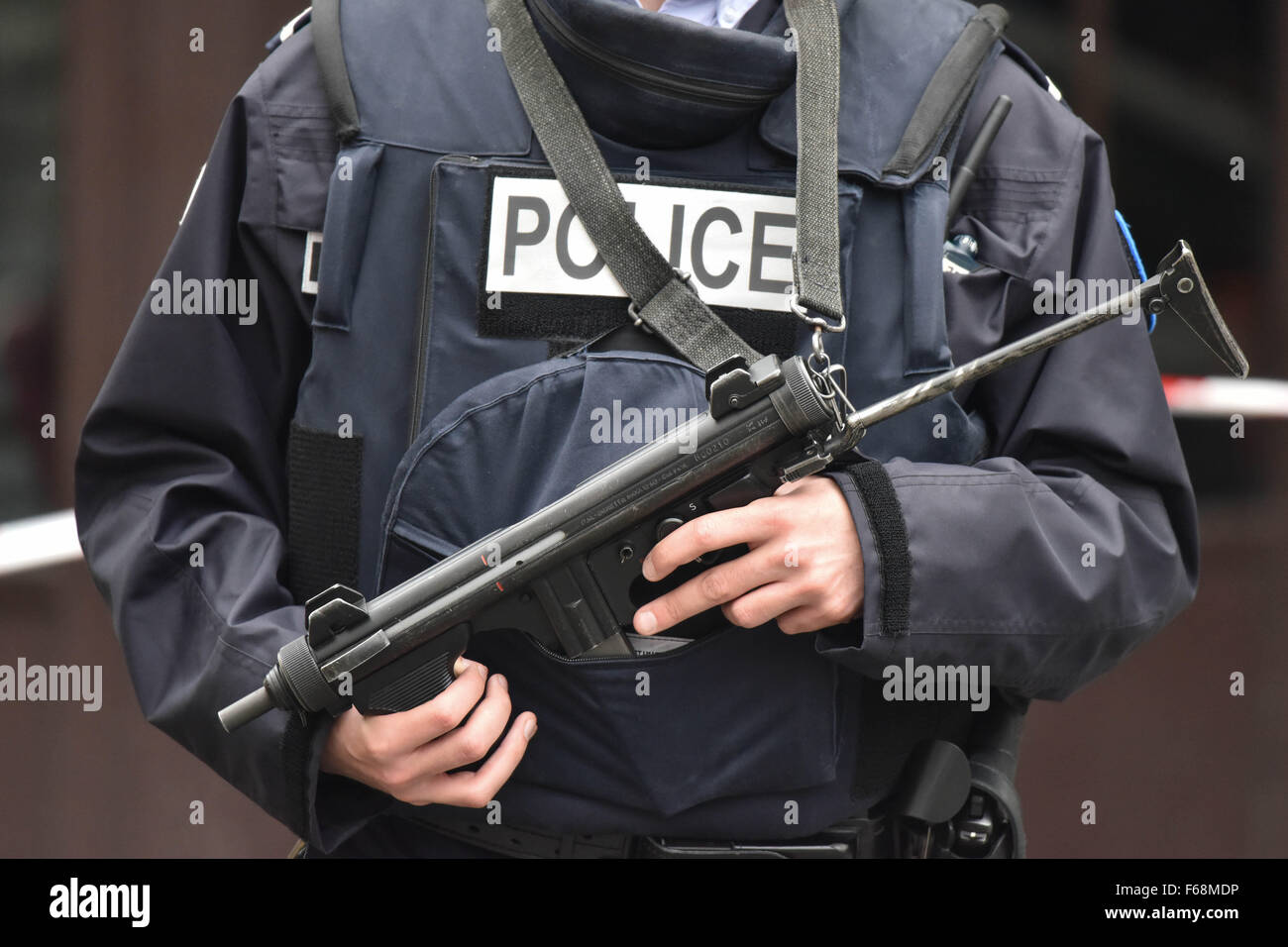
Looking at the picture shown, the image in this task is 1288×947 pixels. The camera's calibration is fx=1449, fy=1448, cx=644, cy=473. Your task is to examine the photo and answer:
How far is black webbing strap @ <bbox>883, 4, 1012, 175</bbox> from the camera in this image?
1.63m

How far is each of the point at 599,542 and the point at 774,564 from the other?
0.60 feet

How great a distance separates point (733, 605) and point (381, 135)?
0.66 meters

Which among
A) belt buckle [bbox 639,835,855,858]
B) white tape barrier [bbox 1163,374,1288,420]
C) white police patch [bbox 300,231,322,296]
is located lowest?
belt buckle [bbox 639,835,855,858]

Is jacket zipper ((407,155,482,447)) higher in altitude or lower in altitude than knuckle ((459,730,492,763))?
higher

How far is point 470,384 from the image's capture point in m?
1.62

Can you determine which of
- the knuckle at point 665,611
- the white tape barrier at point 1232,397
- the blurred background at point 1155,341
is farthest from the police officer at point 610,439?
the white tape barrier at point 1232,397

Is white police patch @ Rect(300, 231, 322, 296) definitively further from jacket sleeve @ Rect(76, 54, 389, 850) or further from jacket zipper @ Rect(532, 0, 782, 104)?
jacket zipper @ Rect(532, 0, 782, 104)

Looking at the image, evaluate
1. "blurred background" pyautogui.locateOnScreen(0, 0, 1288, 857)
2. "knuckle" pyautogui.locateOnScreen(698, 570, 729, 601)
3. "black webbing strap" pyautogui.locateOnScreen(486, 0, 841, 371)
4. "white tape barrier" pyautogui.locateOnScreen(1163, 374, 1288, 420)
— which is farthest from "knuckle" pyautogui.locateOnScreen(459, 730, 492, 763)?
"white tape barrier" pyautogui.locateOnScreen(1163, 374, 1288, 420)

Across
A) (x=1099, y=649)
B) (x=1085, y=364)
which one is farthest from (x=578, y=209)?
(x=1099, y=649)

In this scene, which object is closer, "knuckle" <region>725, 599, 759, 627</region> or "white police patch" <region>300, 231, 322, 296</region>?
"knuckle" <region>725, 599, 759, 627</region>

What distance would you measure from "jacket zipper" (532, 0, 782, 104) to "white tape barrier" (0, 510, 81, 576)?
6.96ft

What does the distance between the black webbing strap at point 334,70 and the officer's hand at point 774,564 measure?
593 mm

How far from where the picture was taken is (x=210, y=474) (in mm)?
1685

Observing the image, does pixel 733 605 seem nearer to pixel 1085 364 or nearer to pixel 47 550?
pixel 1085 364
